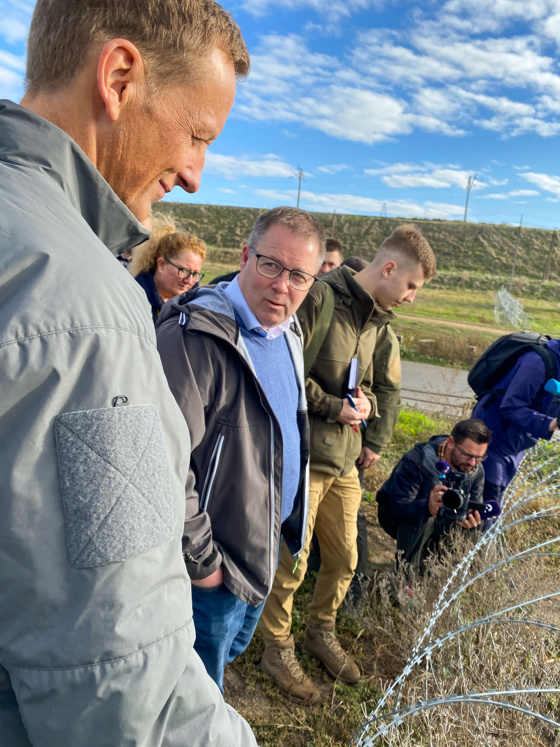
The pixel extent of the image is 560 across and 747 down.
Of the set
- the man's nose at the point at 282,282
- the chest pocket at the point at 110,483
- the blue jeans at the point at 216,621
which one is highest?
the man's nose at the point at 282,282

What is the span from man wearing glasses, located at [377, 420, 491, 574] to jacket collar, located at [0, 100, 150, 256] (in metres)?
3.10

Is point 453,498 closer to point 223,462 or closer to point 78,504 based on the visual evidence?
point 223,462

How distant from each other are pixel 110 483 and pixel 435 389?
1130 centimetres

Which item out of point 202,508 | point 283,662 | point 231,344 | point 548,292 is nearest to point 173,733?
point 202,508

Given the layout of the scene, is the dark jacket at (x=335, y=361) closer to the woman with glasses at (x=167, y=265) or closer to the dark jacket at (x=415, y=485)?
the dark jacket at (x=415, y=485)

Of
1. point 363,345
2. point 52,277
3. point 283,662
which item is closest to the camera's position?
point 52,277

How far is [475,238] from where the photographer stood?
5088 centimetres

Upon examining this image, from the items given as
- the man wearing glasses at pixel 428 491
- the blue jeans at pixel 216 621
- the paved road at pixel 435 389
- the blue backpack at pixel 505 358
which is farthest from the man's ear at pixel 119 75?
the paved road at pixel 435 389

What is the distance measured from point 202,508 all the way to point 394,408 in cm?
220

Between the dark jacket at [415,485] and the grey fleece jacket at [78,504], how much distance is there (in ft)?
10.2

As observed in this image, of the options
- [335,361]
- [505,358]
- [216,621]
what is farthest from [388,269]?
[216,621]

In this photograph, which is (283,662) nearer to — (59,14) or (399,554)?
(399,554)

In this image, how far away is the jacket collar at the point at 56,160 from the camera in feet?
2.45

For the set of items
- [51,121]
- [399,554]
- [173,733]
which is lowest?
[399,554]
